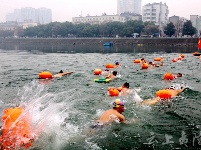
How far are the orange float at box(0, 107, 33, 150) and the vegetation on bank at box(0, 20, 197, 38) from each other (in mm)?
86458

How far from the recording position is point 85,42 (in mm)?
94000

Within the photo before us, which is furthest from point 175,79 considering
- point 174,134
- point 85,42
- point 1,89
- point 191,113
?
point 85,42

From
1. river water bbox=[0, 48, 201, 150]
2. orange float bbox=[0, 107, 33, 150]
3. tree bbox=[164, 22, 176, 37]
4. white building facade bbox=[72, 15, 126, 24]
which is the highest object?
white building facade bbox=[72, 15, 126, 24]

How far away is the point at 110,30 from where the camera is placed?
104250mm

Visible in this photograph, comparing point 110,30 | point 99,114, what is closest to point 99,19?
point 110,30

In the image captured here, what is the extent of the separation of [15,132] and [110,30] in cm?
9864

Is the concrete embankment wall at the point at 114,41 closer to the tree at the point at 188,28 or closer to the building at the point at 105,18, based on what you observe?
the tree at the point at 188,28

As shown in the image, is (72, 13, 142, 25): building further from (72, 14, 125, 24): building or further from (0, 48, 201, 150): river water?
(0, 48, 201, 150): river water

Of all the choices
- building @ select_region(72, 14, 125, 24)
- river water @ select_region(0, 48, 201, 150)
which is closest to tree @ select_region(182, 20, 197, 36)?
river water @ select_region(0, 48, 201, 150)

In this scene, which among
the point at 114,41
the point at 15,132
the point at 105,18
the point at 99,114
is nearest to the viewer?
the point at 15,132

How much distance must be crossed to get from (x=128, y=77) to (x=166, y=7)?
151657 mm

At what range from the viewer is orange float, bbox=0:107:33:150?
25.8 ft

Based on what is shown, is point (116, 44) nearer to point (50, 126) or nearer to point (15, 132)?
point (50, 126)

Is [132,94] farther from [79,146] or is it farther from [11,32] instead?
[11,32]
